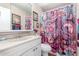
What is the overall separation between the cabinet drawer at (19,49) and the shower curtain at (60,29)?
125 mm

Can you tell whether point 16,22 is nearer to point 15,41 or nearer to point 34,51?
point 15,41

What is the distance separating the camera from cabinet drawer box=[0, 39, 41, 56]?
4.47 feet

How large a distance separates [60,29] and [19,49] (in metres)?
0.61

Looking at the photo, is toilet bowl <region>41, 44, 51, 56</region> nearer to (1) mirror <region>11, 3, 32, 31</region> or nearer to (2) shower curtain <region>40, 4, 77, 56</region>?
(2) shower curtain <region>40, 4, 77, 56</region>

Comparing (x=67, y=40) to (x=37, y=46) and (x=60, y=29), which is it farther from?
(x=37, y=46)

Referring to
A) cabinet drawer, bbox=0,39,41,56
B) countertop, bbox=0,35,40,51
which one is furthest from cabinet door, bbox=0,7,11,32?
cabinet drawer, bbox=0,39,41,56

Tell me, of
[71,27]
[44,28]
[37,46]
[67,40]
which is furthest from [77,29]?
[37,46]

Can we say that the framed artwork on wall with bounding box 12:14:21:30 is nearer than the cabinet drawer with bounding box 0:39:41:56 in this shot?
No

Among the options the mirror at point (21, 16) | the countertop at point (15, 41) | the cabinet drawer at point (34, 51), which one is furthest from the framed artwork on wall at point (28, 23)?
the cabinet drawer at point (34, 51)

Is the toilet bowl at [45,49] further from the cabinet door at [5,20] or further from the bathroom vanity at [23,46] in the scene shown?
the cabinet door at [5,20]

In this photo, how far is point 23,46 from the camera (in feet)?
5.04

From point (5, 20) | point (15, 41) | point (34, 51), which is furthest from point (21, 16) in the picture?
point (34, 51)

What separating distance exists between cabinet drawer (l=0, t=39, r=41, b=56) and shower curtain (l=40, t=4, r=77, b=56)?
125mm

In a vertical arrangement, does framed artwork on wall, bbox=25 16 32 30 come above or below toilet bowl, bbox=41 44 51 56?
above
